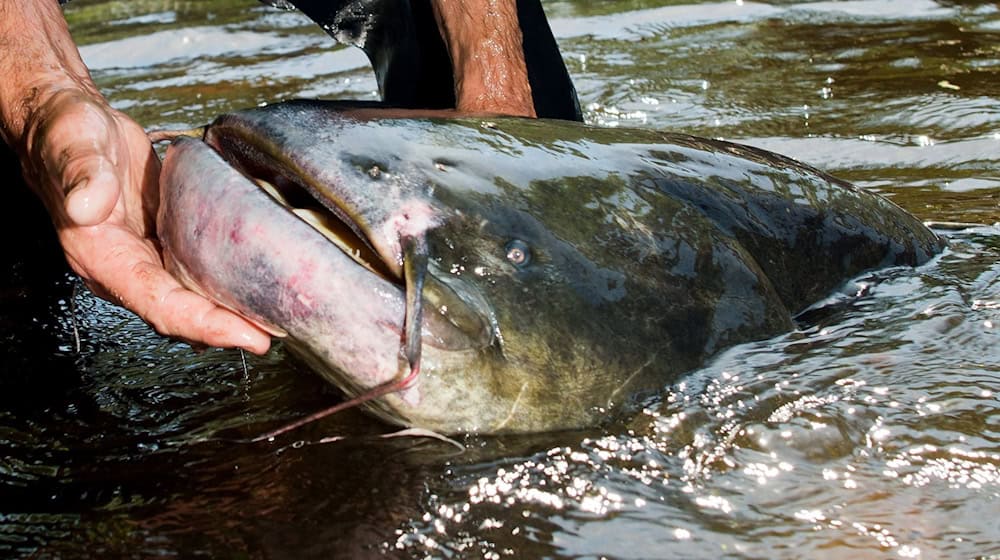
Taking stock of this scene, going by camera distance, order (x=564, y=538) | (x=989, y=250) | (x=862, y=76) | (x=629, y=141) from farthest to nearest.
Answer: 1. (x=862, y=76)
2. (x=989, y=250)
3. (x=629, y=141)
4. (x=564, y=538)

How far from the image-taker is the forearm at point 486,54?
3.26m

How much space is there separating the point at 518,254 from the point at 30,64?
4.69 ft

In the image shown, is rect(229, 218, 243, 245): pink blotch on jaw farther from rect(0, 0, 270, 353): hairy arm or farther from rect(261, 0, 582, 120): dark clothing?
rect(261, 0, 582, 120): dark clothing

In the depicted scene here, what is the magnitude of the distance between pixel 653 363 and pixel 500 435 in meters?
0.34

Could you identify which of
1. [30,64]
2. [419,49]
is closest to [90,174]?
[30,64]

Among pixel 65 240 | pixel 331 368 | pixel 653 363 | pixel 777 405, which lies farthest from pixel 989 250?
pixel 65 240

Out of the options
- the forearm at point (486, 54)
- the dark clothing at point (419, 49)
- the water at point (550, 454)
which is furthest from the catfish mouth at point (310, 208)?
the dark clothing at point (419, 49)

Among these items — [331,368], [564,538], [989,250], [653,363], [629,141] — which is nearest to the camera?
[564,538]

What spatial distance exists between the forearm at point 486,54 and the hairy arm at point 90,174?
3.17 feet

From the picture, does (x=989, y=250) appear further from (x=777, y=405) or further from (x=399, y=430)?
(x=399, y=430)

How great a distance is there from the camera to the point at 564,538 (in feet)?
6.38

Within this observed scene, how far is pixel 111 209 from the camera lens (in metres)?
2.22

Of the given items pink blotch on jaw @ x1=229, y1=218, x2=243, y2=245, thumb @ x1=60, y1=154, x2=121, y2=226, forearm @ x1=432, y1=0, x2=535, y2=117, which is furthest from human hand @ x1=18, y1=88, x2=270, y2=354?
forearm @ x1=432, y1=0, x2=535, y2=117

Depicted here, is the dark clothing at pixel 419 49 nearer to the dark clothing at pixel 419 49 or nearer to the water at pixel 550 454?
the dark clothing at pixel 419 49
